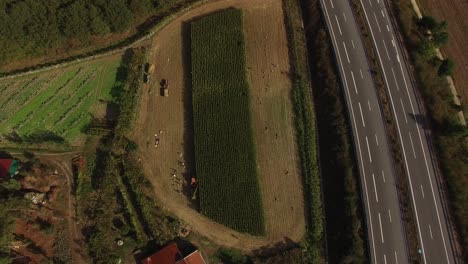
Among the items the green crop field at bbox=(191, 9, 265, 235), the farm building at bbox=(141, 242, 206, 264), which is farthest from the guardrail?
the farm building at bbox=(141, 242, 206, 264)

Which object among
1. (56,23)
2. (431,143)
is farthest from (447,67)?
(56,23)

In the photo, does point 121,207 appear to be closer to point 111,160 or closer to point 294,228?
point 111,160

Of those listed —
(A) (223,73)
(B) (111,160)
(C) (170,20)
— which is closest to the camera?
(B) (111,160)

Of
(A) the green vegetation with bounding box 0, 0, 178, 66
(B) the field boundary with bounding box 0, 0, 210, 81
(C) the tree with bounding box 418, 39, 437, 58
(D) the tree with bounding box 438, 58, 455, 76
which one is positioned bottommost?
(D) the tree with bounding box 438, 58, 455, 76

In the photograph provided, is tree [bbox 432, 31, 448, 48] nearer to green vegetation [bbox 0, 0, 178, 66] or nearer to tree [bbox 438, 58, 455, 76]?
tree [bbox 438, 58, 455, 76]

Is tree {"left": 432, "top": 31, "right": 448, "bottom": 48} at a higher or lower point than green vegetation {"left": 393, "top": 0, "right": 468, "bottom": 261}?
higher

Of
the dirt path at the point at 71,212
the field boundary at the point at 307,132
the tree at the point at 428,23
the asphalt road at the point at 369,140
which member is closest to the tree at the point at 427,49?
the tree at the point at 428,23

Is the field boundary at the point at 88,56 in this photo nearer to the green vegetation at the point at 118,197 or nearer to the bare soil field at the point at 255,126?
A: the bare soil field at the point at 255,126

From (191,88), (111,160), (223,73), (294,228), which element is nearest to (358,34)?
(223,73)
